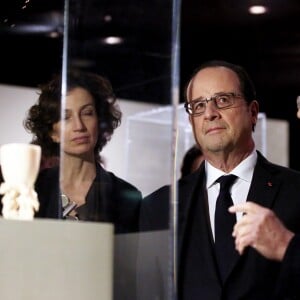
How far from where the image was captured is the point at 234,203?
1.33 metres

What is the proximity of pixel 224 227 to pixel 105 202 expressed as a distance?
0.24 m

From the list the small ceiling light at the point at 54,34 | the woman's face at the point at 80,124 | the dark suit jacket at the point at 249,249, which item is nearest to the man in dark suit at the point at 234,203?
the dark suit jacket at the point at 249,249

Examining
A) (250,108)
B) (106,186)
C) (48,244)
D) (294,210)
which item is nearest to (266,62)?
(250,108)

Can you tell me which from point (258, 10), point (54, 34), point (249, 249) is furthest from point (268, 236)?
point (54, 34)

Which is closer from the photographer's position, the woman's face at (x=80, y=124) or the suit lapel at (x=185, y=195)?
the woman's face at (x=80, y=124)

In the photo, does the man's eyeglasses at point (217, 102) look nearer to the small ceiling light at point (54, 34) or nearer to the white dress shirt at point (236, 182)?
the white dress shirt at point (236, 182)

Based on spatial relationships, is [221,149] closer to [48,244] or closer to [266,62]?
[266,62]

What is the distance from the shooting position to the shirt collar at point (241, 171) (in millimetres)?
1353

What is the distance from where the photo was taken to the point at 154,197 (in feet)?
4.07

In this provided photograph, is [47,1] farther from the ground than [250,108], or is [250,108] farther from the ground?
[47,1]

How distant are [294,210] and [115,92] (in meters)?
0.37

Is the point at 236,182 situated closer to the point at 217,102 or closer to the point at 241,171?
the point at 241,171

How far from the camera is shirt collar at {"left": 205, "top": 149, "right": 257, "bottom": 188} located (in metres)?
1.35

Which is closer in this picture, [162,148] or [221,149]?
[162,148]
